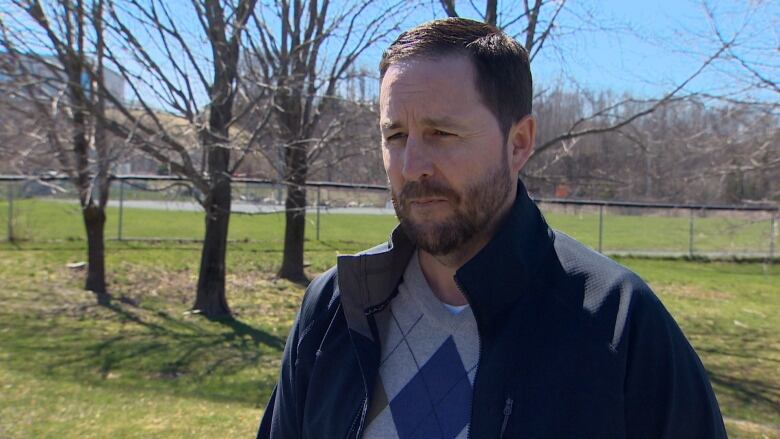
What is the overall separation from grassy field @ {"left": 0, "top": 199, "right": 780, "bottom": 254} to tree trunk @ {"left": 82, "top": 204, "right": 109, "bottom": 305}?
267 inches

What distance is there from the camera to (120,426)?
18.2 ft

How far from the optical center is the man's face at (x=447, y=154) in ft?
4.94

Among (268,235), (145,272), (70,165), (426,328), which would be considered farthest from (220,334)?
(268,235)

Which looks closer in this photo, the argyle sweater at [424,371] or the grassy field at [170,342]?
the argyle sweater at [424,371]

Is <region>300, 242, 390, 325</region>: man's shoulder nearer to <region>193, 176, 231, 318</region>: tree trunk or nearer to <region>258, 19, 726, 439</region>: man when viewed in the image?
<region>258, 19, 726, 439</region>: man

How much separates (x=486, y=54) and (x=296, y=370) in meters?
0.92

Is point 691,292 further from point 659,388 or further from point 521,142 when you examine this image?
point 659,388

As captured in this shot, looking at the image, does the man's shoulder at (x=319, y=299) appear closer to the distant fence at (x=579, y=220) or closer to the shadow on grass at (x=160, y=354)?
the shadow on grass at (x=160, y=354)

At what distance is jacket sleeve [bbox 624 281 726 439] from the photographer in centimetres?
133

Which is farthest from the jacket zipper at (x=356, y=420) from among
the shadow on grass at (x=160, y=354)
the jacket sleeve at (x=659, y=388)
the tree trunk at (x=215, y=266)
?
the tree trunk at (x=215, y=266)

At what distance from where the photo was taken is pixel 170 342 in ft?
29.6

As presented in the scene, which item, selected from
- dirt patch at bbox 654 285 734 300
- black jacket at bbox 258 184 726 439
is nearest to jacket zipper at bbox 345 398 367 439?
black jacket at bbox 258 184 726 439

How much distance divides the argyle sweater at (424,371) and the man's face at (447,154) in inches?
7.0

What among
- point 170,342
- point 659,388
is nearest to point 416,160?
point 659,388
